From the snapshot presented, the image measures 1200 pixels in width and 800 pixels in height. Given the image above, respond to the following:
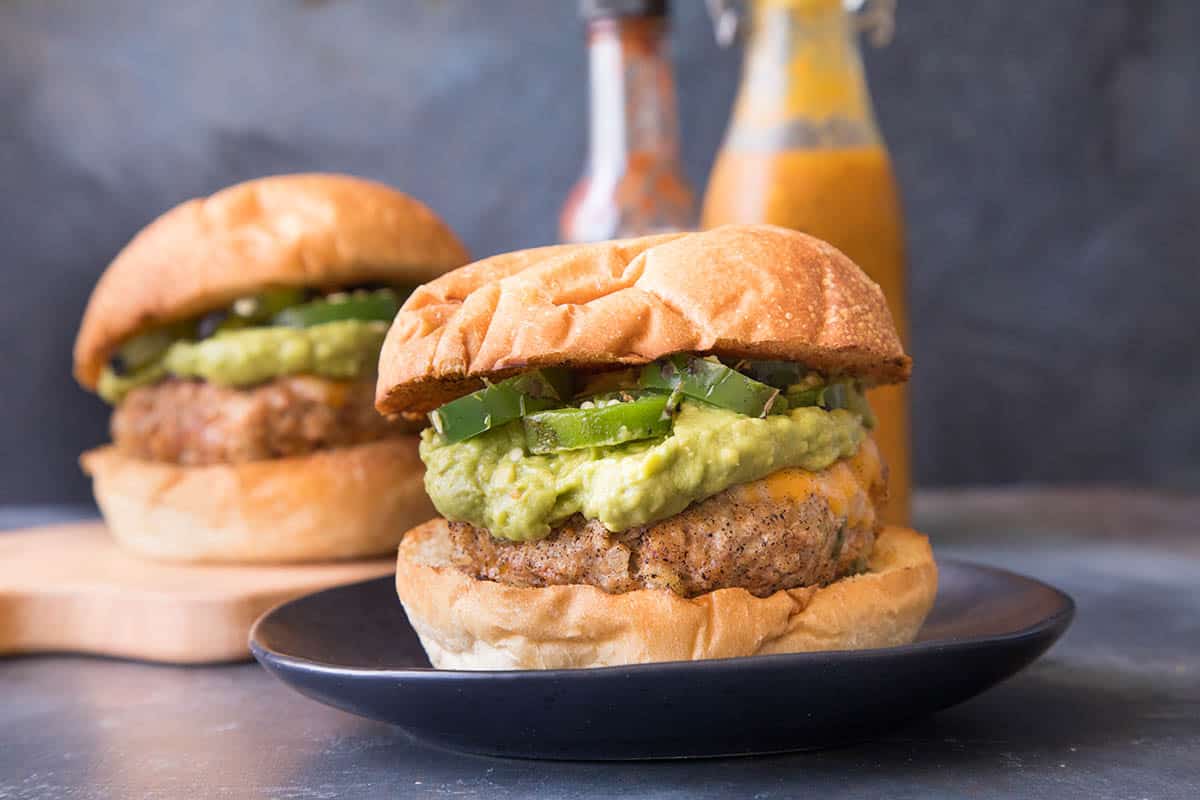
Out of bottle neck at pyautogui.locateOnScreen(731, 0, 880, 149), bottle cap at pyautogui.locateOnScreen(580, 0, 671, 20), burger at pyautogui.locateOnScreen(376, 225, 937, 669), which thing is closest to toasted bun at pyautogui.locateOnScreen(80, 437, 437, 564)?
burger at pyautogui.locateOnScreen(376, 225, 937, 669)

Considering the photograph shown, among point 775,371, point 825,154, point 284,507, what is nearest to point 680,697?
point 775,371

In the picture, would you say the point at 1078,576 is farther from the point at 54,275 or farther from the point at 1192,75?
the point at 54,275

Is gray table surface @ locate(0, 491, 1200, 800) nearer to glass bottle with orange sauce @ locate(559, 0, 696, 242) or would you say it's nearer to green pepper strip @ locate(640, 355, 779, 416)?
green pepper strip @ locate(640, 355, 779, 416)

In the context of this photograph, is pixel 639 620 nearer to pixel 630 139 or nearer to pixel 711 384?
pixel 711 384

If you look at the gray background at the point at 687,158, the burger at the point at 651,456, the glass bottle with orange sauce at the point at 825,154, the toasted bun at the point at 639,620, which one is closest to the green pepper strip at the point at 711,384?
the burger at the point at 651,456

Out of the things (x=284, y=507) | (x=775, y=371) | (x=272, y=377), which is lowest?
(x=284, y=507)

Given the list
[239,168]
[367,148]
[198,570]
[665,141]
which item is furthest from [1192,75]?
[198,570]
